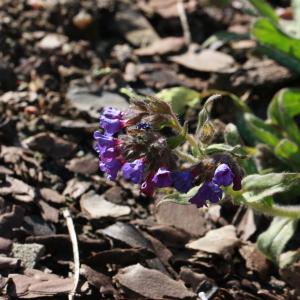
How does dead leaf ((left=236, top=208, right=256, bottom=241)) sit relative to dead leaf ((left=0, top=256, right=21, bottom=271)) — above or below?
below

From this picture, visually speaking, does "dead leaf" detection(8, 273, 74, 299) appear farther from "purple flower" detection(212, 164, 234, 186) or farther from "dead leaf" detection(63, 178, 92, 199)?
"purple flower" detection(212, 164, 234, 186)

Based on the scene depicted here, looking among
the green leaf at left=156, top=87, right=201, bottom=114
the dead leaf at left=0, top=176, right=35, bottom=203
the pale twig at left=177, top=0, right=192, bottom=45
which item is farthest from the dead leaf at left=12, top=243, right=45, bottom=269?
the pale twig at left=177, top=0, right=192, bottom=45

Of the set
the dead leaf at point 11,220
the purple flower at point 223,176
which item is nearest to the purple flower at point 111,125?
the purple flower at point 223,176

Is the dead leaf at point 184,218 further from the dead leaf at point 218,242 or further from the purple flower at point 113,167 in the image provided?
the purple flower at point 113,167

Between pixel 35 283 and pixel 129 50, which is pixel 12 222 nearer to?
pixel 35 283

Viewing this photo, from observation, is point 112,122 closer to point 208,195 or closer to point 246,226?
point 208,195

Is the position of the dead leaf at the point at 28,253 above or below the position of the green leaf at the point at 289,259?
above

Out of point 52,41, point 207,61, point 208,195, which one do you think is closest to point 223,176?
point 208,195
